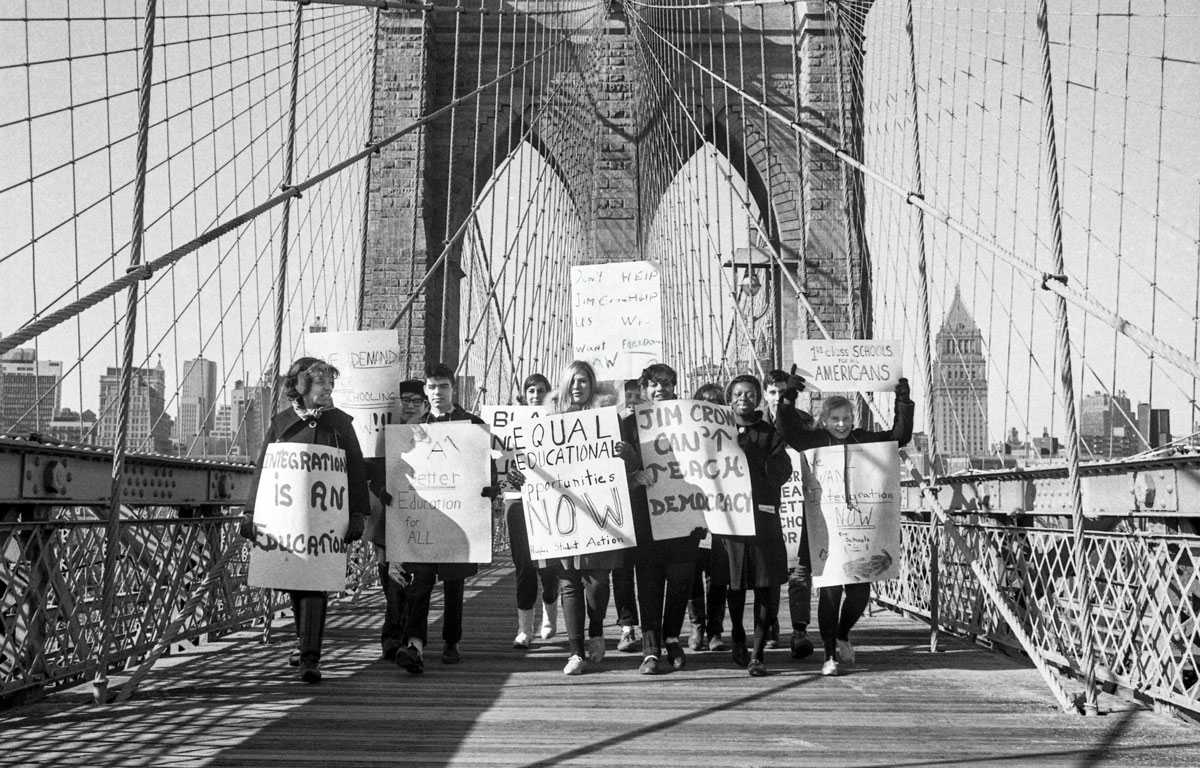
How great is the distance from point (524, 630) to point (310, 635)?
1536 millimetres

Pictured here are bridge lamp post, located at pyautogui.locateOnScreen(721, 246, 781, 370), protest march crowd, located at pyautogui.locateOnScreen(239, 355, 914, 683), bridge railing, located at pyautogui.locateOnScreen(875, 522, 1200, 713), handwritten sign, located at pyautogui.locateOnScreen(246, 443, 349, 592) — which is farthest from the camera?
bridge lamp post, located at pyautogui.locateOnScreen(721, 246, 781, 370)

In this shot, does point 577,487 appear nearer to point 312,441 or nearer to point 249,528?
point 312,441

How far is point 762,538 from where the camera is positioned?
5.35m

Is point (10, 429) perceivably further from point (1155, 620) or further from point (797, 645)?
point (1155, 620)

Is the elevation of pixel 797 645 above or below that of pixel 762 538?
below

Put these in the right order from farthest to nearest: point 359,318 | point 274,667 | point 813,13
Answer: point 813,13 → point 359,318 → point 274,667

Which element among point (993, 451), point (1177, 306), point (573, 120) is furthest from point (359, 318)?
point (573, 120)

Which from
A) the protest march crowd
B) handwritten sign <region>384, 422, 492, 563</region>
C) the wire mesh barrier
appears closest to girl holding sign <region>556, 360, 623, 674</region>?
the protest march crowd

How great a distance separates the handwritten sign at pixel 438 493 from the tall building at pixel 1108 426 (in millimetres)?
2970

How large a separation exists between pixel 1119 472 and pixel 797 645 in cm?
173

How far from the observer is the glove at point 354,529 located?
4961 mm

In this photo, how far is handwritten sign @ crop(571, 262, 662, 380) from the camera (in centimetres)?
940

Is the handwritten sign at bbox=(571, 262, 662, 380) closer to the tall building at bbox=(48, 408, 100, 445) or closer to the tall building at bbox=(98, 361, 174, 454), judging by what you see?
the tall building at bbox=(98, 361, 174, 454)

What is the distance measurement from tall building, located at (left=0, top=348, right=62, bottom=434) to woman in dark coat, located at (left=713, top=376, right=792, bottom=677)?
2.90 meters
